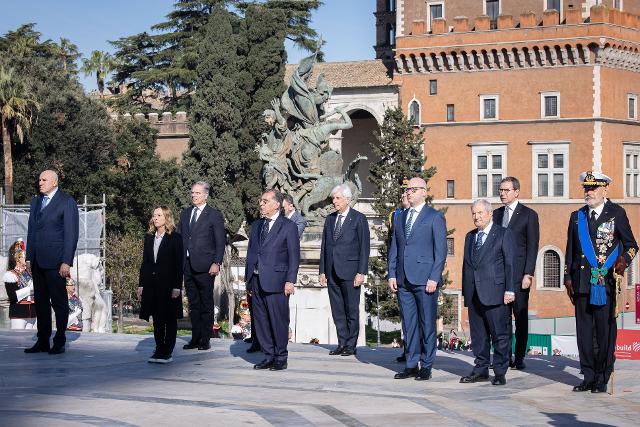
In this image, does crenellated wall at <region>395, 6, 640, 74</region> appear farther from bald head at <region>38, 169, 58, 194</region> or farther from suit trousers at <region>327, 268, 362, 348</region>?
bald head at <region>38, 169, 58, 194</region>

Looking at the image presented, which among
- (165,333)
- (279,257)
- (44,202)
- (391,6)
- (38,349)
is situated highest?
(391,6)

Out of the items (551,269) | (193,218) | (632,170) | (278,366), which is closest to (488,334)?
(278,366)

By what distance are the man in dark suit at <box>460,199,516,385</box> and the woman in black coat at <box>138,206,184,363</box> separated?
300 cm

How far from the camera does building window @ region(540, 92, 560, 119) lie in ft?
182

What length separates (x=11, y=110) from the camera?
51.3 meters

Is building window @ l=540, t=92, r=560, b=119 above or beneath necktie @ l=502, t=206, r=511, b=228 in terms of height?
above

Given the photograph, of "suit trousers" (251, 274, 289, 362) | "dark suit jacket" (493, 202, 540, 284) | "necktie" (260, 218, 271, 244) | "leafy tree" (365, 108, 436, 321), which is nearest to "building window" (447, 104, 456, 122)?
"leafy tree" (365, 108, 436, 321)

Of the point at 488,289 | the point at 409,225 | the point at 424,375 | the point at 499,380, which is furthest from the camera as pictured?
the point at 409,225

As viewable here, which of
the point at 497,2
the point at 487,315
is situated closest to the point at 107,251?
the point at 497,2

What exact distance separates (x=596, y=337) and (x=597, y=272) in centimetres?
57

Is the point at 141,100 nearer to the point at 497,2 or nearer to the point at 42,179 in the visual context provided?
the point at 497,2

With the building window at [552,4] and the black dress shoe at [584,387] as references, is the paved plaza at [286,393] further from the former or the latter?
the building window at [552,4]

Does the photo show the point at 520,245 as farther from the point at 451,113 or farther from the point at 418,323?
the point at 451,113

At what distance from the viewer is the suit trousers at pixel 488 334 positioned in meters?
11.2
